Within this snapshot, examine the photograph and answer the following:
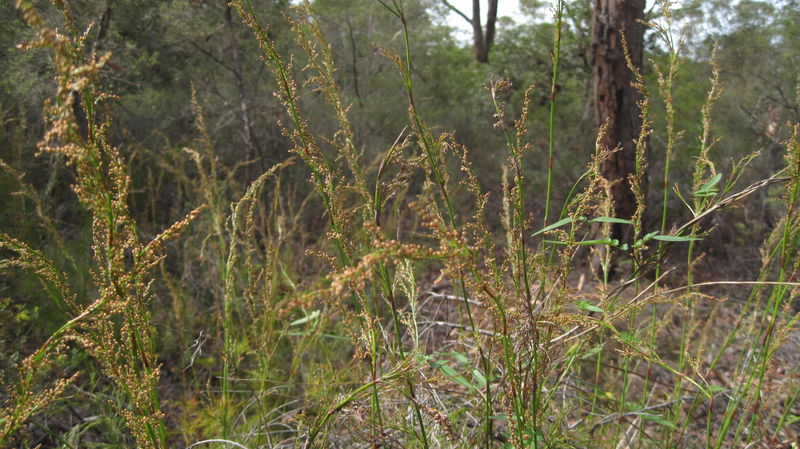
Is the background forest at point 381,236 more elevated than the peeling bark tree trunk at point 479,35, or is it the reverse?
the peeling bark tree trunk at point 479,35

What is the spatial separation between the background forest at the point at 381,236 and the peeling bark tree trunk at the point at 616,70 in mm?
139

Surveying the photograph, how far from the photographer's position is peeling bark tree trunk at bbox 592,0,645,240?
13.9ft

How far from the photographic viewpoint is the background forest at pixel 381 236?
875 mm

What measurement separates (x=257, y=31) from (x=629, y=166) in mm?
4529

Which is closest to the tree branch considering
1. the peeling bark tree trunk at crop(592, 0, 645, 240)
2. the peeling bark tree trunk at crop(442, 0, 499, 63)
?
the peeling bark tree trunk at crop(442, 0, 499, 63)

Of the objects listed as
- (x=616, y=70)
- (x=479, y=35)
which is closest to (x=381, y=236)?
(x=616, y=70)

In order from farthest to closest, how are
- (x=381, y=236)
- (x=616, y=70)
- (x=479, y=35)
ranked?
1. (x=479, y=35)
2. (x=616, y=70)
3. (x=381, y=236)

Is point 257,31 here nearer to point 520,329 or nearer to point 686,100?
point 520,329

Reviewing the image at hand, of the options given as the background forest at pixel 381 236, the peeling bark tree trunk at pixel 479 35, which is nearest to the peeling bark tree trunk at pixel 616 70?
the background forest at pixel 381 236

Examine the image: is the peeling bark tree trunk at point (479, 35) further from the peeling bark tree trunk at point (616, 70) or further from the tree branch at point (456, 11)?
the peeling bark tree trunk at point (616, 70)

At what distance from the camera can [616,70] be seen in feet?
14.2

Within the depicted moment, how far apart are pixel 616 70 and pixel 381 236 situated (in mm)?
4239

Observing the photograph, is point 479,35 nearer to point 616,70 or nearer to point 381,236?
point 616,70

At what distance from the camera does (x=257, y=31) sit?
84 centimetres
